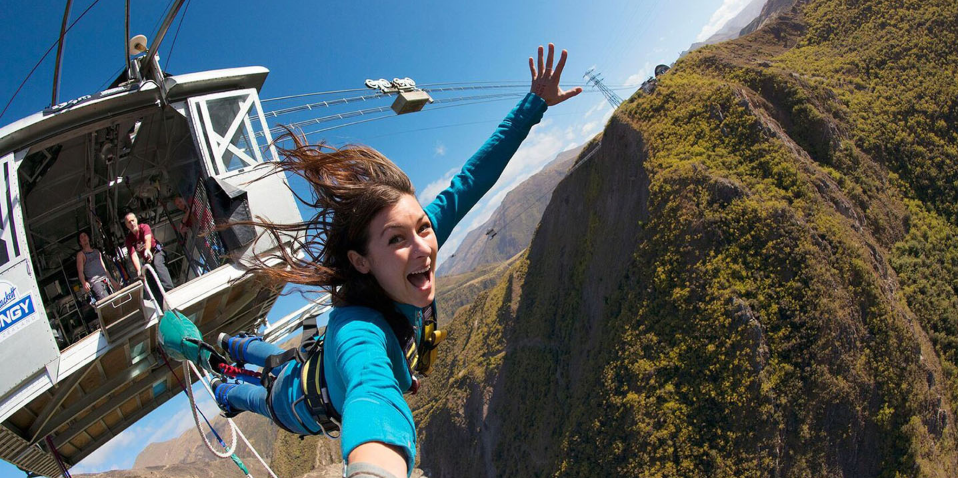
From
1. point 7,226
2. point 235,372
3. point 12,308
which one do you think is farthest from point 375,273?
point 7,226

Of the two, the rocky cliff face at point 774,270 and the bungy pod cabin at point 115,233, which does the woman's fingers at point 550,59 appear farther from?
the rocky cliff face at point 774,270

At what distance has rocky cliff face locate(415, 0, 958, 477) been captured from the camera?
1177 inches

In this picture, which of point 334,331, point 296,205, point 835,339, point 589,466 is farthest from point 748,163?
point 334,331

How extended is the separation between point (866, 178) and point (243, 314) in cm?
4439

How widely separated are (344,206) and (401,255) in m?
0.42

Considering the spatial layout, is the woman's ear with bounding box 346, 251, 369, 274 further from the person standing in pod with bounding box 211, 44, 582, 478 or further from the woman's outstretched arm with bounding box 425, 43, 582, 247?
the woman's outstretched arm with bounding box 425, 43, 582, 247

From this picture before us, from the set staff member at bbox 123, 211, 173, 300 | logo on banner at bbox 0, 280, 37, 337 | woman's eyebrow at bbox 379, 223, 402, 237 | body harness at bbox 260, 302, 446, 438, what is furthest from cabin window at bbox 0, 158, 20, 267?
woman's eyebrow at bbox 379, 223, 402, 237

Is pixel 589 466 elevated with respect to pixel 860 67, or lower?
lower

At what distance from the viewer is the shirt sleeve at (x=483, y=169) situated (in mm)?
2662

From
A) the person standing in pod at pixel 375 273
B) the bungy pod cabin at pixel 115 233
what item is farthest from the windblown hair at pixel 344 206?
the bungy pod cabin at pixel 115 233

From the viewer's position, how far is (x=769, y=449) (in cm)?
3028

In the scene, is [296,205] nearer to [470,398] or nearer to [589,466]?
[589,466]

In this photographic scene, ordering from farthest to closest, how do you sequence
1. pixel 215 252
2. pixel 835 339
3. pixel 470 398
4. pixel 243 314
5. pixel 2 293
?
1. pixel 470 398
2. pixel 835 339
3. pixel 243 314
4. pixel 215 252
5. pixel 2 293

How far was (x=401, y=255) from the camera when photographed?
6.85ft
